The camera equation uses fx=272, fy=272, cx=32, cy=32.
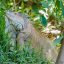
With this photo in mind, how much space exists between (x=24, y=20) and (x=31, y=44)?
38cm

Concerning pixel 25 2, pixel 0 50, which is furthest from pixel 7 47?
pixel 25 2

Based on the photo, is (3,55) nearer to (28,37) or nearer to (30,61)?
(30,61)

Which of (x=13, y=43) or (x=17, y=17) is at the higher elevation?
(x=17, y=17)

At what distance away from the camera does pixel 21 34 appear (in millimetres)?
3572

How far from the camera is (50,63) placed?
10.9 feet

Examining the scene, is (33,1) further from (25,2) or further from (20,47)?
(20,47)

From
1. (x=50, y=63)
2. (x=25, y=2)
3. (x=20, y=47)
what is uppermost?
(x=25, y=2)

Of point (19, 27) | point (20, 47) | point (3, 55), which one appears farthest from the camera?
point (19, 27)

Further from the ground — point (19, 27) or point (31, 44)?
point (19, 27)

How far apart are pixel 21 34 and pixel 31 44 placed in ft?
0.65

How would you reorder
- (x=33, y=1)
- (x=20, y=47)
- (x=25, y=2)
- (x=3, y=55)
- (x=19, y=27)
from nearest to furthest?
(x=3, y=55) → (x=20, y=47) → (x=19, y=27) → (x=33, y=1) → (x=25, y=2)

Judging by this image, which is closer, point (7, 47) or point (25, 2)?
point (7, 47)

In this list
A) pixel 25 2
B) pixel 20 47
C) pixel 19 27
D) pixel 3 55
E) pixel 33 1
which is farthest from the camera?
pixel 25 2

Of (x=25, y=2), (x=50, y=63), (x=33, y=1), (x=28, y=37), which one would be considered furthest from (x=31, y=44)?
(x=25, y=2)
